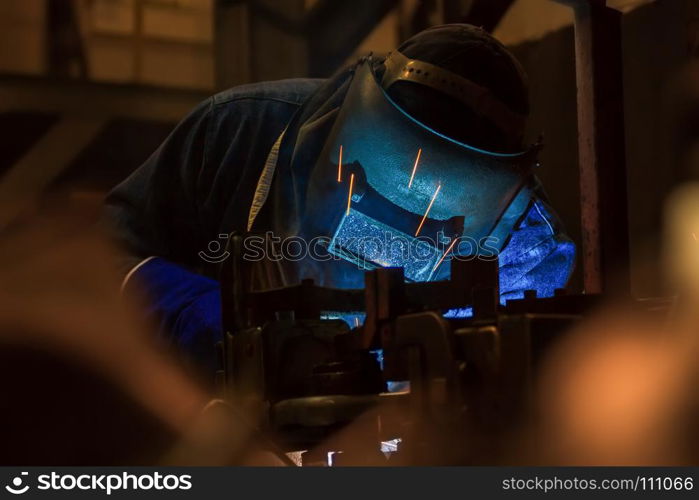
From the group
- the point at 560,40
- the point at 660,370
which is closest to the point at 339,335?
the point at 660,370

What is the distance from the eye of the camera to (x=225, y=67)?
293 cm

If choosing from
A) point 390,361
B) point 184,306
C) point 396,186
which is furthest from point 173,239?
point 390,361

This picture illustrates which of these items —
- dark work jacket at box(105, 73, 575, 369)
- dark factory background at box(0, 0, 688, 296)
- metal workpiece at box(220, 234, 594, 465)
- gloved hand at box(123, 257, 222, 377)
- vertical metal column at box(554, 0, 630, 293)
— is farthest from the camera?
dark factory background at box(0, 0, 688, 296)

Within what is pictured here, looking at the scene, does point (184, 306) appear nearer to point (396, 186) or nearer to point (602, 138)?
point (396, 186)

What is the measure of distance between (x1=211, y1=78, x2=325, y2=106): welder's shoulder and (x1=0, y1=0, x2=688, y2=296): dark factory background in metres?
0.47

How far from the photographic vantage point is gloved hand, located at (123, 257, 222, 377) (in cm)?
180

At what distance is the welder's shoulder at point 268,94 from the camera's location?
2232mm

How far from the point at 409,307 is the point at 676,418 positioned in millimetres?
380

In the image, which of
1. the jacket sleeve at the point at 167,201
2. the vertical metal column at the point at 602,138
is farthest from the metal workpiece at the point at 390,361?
the jacket sleeve at the point at 167,201

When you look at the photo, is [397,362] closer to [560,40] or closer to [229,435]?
[229,435]

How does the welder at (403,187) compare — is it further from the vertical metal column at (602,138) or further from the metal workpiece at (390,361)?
the metal workpiece at (390,361)

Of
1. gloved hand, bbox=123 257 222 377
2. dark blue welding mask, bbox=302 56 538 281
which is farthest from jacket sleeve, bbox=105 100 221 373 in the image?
dark blue welding mask, bbox=302 56 538 281

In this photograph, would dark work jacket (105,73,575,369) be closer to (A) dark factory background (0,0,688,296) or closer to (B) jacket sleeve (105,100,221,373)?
(B) jacket sleeve (105,100,221,373)

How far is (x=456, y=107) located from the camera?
1.68 metres
